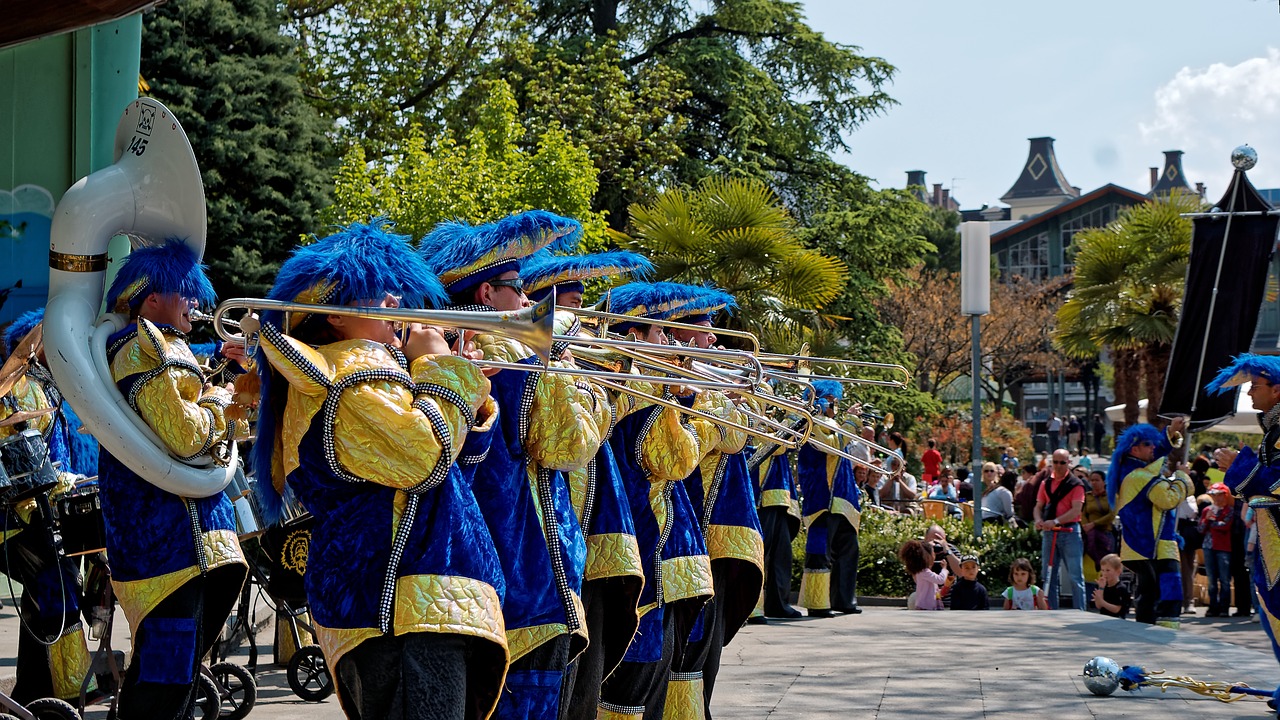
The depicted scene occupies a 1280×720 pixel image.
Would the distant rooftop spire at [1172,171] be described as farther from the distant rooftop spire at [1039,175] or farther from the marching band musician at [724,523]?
the marching band musician at [724,523]

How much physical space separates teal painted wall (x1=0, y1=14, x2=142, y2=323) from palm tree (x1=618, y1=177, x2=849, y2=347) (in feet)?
22.0

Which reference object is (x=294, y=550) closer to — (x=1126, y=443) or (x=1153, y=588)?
(x=1126, y=443)

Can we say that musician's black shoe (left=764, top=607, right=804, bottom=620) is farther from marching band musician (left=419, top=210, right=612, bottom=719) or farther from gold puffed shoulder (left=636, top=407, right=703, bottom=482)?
marching band musician (left=419, top=210, right=612, bottom=719)

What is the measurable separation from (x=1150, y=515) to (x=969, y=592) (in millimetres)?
1971

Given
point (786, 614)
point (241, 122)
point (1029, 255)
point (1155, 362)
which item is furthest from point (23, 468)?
point (1029, 255)

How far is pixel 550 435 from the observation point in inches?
157

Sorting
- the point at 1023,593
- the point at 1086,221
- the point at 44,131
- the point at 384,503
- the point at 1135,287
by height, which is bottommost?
the point at 1023,593

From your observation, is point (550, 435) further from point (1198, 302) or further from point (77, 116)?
point (1198, 302)

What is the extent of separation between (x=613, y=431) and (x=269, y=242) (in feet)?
48.5

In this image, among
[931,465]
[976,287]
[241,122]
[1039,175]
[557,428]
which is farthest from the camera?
[1039,175]

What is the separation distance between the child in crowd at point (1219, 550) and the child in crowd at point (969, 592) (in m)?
2.52

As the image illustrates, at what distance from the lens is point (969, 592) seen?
43.3ft

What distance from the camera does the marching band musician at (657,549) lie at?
514cm

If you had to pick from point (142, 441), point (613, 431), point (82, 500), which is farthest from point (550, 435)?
point (82, 500)
